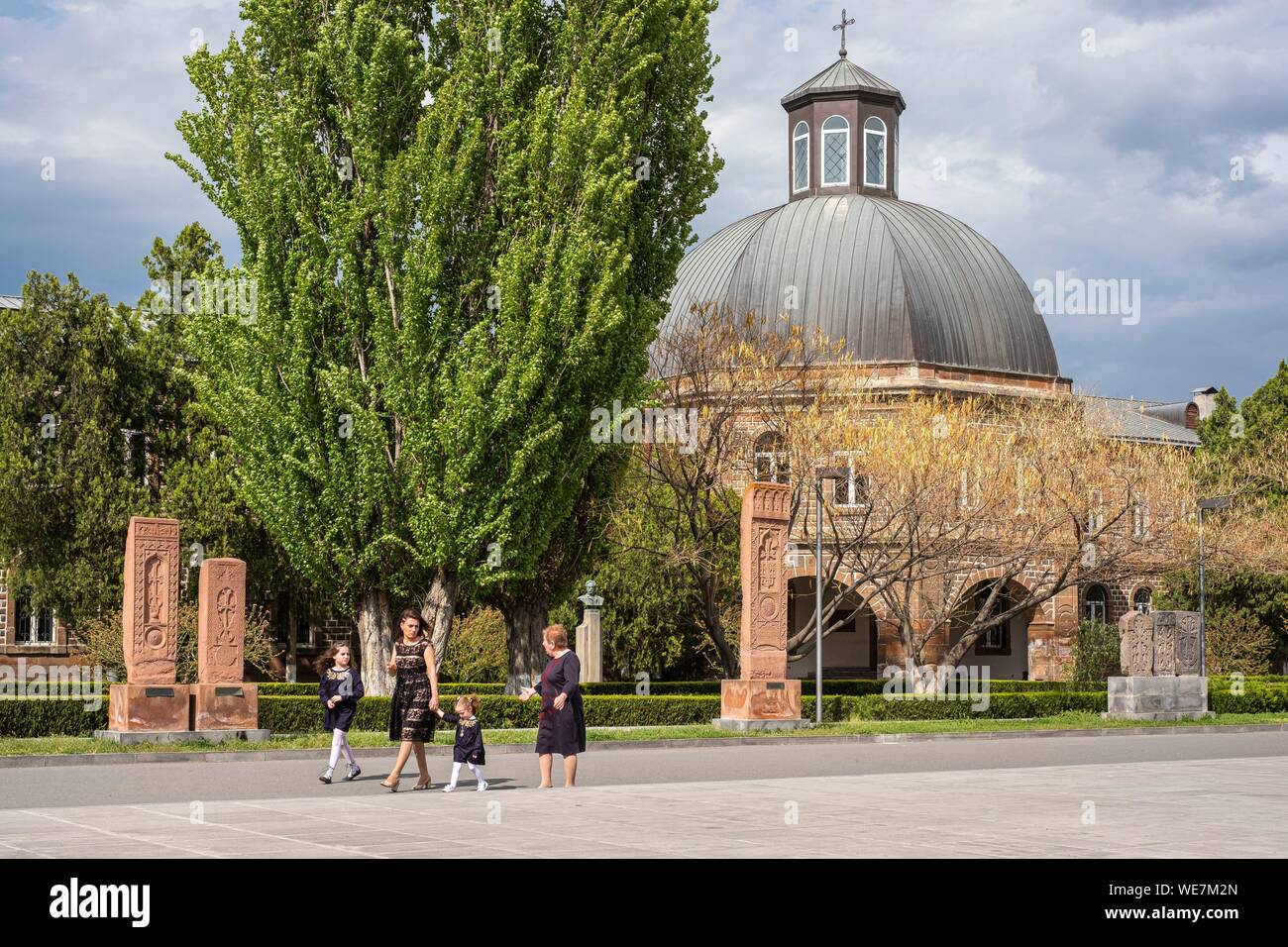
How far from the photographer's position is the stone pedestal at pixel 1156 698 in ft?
103

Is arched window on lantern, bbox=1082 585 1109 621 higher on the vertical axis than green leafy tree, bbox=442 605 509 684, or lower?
higher

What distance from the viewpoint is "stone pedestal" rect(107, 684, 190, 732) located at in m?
22.7

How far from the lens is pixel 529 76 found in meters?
28.3

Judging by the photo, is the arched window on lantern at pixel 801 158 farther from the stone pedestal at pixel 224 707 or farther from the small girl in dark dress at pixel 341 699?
the small girl in dark dress at pixel 341 699

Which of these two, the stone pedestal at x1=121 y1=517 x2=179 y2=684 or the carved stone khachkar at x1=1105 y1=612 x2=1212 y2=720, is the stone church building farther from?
the stone pedestal at x1=121 y1=517 x2=179 y2=684

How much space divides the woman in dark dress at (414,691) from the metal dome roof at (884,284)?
3636 centimetres

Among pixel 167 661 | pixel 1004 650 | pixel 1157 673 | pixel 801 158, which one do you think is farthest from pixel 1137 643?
pixel 801 158

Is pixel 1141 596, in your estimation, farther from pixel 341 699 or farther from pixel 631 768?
pixel 341 699

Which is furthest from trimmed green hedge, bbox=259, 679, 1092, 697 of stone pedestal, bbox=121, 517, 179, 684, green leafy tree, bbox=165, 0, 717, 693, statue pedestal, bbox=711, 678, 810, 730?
stone pedestal, bbox=121, 517, 179, 684

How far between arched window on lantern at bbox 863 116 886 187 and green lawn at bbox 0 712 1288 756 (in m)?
29.5

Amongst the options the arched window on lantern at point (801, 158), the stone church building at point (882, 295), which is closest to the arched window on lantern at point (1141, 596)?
the stone church building at point (882, 295)

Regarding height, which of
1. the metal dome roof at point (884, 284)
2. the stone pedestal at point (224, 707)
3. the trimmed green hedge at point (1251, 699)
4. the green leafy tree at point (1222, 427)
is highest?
the metal dome roof at point (884, 284)
